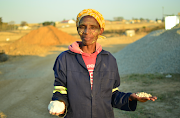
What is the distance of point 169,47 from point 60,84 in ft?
22.6

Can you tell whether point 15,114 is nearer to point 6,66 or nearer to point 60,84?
point 60,84

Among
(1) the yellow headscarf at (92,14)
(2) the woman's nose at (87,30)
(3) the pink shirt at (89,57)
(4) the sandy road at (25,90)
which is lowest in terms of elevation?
(4) the sandy road at (25,90)

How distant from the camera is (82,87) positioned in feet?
4.88

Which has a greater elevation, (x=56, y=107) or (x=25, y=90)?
(x=56, y=107)

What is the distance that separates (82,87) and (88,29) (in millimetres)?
586

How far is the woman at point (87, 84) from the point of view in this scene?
149 cm

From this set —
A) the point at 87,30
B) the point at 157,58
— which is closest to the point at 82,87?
the point at 87,30

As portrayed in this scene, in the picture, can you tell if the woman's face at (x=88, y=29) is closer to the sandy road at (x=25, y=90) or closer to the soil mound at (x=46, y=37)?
the sandy road at (x=25, y=90)

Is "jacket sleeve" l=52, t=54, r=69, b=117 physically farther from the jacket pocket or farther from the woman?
the jacket pocket

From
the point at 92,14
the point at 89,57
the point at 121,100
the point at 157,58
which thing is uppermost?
the point at 92,14

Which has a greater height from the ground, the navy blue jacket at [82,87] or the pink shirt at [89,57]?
the pink shirt at [89,57]

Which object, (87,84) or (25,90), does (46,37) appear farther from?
(87,84)

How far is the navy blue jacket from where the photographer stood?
1488 millimetres

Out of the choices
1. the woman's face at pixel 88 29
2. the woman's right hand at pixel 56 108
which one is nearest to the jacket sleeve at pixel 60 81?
the woman's right hand at pixel 56 108
